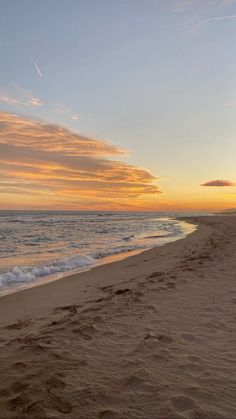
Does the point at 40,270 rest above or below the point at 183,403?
below

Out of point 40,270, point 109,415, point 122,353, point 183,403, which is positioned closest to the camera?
point 109,415

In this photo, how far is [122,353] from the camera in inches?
169

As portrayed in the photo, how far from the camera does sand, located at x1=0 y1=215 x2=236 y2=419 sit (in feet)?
10.3

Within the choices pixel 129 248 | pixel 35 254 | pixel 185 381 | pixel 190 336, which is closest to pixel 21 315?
pixel 190 336

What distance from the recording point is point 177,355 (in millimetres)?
4199

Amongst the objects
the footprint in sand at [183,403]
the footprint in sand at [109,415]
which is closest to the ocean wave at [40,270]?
the footprint in sand at [109,415]

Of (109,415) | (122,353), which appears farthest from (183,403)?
(122,353)

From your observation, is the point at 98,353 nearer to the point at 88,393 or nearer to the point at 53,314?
the point at 88,393

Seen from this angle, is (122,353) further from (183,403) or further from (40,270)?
(40,270)

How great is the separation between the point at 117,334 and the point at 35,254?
1118cm

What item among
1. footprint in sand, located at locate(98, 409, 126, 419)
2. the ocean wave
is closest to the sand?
footprint in sand, located at locate(98, 409, 126, 419)

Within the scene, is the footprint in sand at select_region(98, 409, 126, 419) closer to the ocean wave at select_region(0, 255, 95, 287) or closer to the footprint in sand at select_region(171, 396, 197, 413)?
the footprint in sand at select_region(171, 396, 197, 413)

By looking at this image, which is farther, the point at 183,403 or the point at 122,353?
the point at 122,353

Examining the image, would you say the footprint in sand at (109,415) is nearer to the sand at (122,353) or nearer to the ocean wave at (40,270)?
the sand at (122,353)
